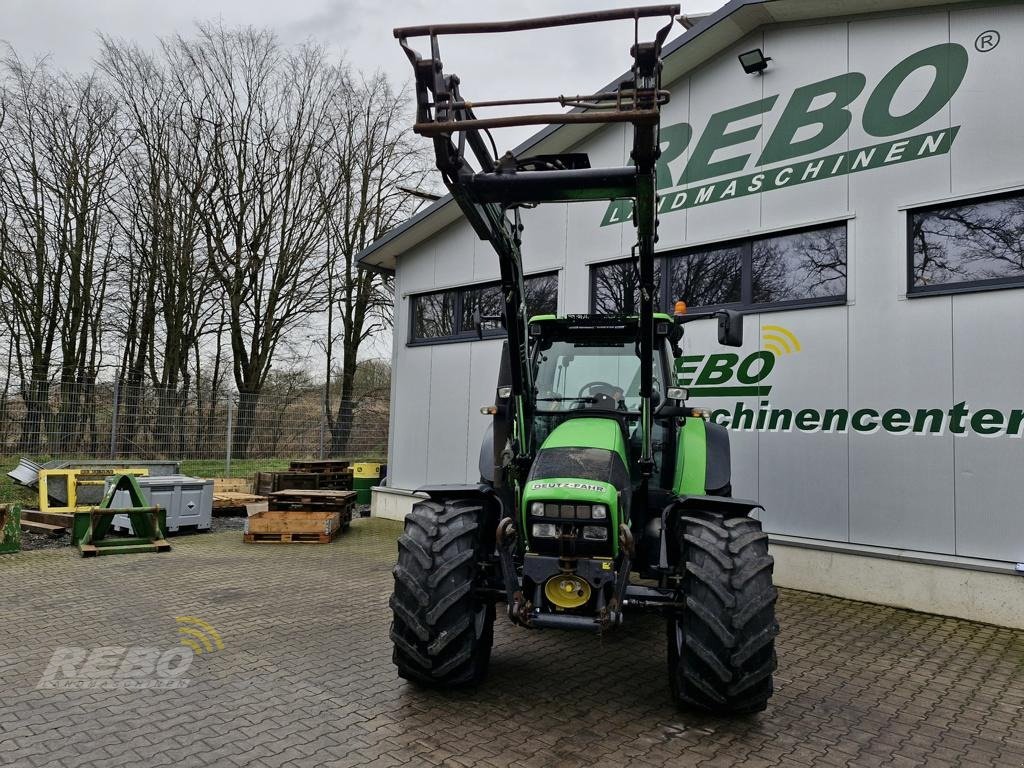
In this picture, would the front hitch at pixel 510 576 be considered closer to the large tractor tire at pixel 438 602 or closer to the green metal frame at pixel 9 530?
the large tractor tire at pixel 438 602

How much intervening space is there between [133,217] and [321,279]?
211 inches

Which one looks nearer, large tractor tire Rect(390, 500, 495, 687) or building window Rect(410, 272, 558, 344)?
large tractor tire Rect(390, 500, 495, 687)

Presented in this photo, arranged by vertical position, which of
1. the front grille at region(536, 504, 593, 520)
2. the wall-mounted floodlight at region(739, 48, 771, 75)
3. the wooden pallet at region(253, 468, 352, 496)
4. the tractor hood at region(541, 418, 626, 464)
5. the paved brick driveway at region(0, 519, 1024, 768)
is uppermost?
the wall-mounted floodlight at region(739, 48, 771, 75)

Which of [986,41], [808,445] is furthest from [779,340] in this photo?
[986,41]

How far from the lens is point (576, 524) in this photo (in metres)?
4.01

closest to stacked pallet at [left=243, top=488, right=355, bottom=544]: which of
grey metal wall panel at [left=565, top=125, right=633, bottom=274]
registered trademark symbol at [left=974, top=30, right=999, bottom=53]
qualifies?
grey metal wall panel at [left=565, top=125, right=633, bottom=274]

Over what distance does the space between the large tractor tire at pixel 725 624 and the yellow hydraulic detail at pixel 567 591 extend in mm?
561

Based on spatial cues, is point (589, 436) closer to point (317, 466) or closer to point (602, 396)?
point (602, 396)

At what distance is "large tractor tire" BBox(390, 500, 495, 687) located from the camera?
4.19 meters

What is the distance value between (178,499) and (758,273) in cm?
828

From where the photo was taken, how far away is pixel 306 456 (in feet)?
49.1

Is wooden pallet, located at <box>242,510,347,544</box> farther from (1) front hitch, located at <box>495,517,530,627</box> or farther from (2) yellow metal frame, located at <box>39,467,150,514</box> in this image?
(1) front hitch, located at <box>495,517,530,627</box>

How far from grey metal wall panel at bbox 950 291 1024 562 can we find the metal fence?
455 inches

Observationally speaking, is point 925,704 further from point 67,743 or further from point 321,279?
point 321,279
